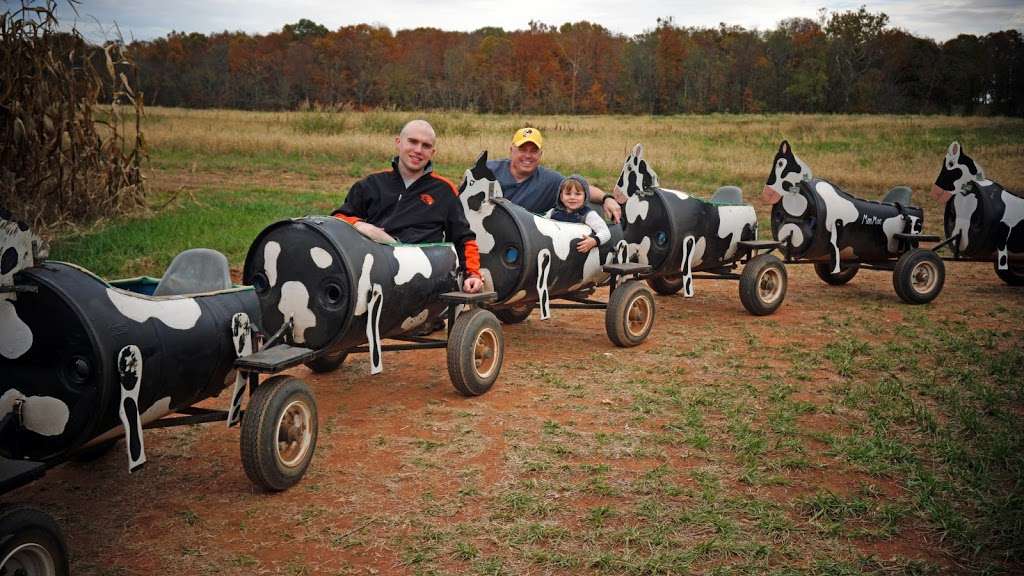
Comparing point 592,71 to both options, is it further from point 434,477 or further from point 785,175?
point 434,477

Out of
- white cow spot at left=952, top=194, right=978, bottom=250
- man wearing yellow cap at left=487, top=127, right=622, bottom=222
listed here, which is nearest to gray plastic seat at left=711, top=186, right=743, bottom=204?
man wearing yellow cap at left=487, top=127, right=622, bottom=222

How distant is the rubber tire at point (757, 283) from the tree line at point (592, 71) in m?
61.3

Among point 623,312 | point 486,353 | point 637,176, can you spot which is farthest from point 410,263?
point 637,176

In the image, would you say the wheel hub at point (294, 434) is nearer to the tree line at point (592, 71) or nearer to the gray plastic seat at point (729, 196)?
the gray plastic seat at point (729, 196)

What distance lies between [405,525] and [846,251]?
6.98m

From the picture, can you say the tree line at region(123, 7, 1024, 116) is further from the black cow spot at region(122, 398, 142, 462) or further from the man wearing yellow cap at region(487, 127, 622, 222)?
the black cow spot at region(122, 398, 142, 462)

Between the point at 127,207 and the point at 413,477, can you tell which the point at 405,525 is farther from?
the point at 127,207

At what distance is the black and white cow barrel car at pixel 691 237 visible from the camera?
8086 millimetres

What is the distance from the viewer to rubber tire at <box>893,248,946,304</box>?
9414 mm

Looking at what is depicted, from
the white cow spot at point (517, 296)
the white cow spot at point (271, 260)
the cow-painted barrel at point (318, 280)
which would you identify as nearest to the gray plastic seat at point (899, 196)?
the white cow spot at point (517, 296)

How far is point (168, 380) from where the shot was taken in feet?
12.8

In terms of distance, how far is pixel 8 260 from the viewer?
3391 millimetres

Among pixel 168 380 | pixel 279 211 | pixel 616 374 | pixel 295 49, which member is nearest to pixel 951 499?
pixel 616 374

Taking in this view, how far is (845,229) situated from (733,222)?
4.72ft
